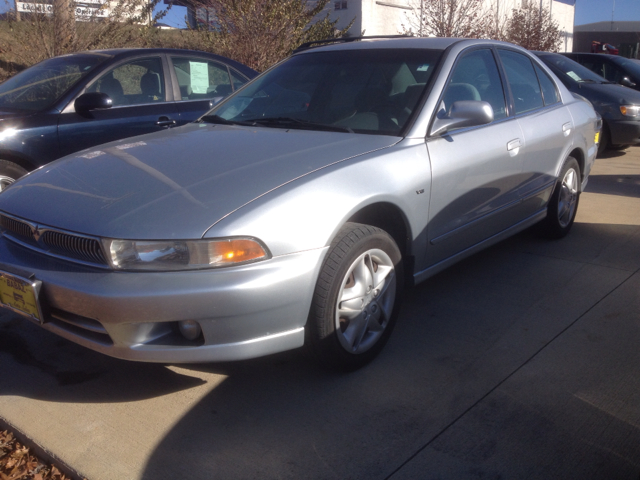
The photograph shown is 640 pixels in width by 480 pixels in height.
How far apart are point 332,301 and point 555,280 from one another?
2144 mm

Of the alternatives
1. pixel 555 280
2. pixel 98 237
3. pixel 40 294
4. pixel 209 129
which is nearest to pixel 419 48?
pixel 209 129

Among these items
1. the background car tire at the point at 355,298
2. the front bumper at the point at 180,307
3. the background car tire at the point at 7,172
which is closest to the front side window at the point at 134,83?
the background car tire at the point at 7,172

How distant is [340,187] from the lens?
8.95 feet

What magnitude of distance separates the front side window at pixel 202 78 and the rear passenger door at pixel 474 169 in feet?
9.87

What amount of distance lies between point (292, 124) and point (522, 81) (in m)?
1.88

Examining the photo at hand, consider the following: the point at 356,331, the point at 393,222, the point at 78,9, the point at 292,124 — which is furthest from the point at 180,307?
the point at 78,9

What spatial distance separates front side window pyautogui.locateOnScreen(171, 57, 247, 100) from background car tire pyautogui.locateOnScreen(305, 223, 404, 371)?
140 inches

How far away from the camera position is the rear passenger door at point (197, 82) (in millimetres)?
5773

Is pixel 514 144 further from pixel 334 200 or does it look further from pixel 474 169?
pixel 334 200

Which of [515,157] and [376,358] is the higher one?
[515,157]

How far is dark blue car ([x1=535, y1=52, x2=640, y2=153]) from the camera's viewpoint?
883cm

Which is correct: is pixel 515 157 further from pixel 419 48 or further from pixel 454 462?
pixel 454 462

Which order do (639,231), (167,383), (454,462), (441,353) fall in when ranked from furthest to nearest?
(639,231) → (441,353) → (167,383) → (454,462)

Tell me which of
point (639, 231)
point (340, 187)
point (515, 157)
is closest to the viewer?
point (340, 187)
